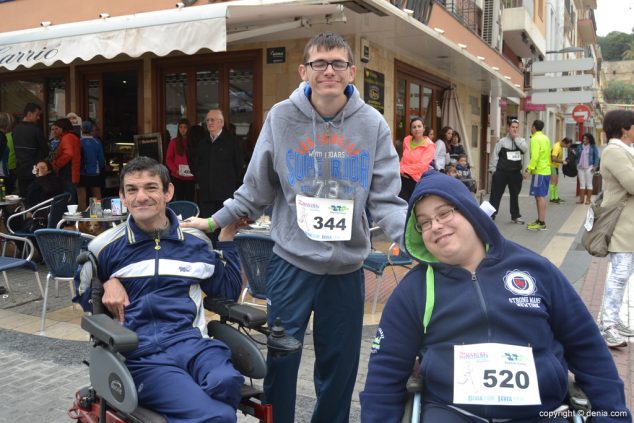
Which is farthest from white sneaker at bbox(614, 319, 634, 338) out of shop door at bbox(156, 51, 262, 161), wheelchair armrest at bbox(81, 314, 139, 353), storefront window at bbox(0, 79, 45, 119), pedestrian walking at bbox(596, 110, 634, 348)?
storefront window at bbox(0, 79, 45, 119)

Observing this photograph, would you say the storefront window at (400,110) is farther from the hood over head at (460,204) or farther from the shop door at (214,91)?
the hood over head at (460,204)

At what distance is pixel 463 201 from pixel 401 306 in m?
0.41

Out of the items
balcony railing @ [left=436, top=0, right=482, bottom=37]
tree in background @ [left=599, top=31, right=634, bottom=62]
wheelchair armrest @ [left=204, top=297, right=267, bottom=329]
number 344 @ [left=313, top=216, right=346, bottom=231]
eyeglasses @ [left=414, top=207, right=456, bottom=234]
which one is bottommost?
wheelchair armrest @ [left=204, top=297, right=267, bottom=329]

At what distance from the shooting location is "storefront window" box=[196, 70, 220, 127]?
9.56 meters

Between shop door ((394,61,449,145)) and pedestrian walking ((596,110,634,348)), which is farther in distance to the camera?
shop door ((394,61,449,145))

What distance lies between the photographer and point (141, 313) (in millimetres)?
2500

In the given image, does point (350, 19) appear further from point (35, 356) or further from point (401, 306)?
point (401, 306)

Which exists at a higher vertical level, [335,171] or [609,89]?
[609,89]

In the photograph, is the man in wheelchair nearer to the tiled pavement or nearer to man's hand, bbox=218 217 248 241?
man's hand, bbox=218 217 248 241

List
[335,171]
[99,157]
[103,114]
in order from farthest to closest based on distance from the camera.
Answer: [103,114] → [99,157] → [335,171]

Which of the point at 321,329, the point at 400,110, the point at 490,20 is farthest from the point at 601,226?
the point at 490,20

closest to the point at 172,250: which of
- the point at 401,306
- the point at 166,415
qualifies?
the point at 166,415

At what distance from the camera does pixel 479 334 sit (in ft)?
6.20

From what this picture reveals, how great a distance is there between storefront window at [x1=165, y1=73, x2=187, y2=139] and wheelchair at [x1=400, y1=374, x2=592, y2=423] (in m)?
8.64
